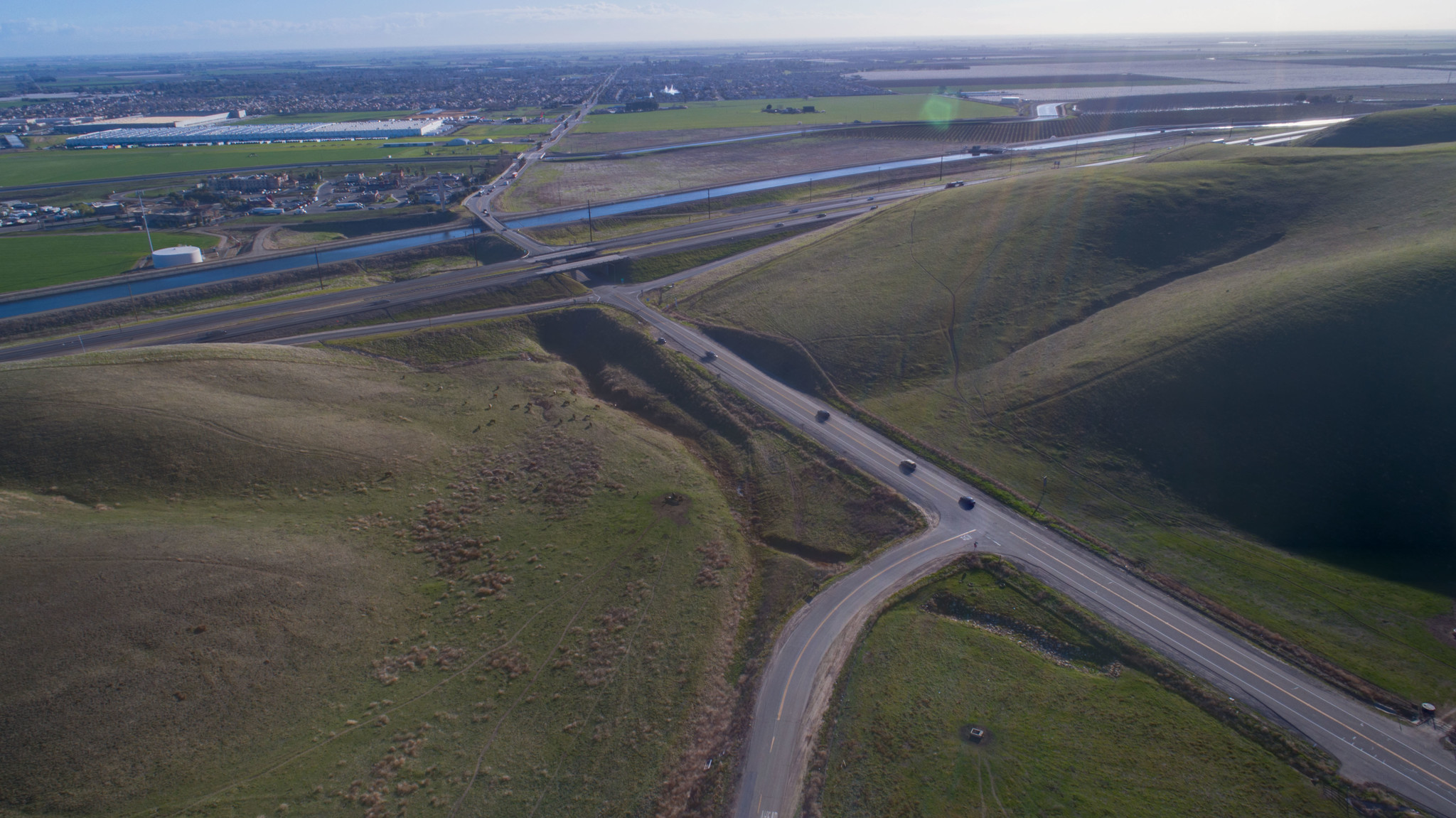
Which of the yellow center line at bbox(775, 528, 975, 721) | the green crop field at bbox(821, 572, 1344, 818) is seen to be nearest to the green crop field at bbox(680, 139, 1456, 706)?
the yellow center line at bbox(775, 528, 975, 721)

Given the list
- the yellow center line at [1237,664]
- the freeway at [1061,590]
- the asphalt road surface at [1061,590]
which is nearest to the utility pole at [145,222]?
the freeway at [1061,590]

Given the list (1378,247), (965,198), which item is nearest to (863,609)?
(1378,247)

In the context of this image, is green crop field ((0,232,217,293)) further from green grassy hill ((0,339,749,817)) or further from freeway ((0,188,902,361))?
green grassy hill ((0,339,749,817))

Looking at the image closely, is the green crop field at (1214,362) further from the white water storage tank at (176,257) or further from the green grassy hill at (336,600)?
the white water storage tank at (176,257)

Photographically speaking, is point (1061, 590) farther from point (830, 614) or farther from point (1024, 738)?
point (830, 614)

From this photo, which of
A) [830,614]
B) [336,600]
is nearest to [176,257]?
[336,600]
